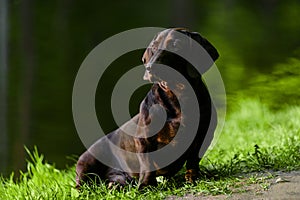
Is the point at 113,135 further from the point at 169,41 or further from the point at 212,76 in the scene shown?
the point at 212,76

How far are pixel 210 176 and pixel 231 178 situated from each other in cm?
15

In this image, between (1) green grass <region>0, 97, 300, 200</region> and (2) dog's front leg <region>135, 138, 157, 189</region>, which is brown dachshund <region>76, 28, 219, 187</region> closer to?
(2) dog's front leg <region>135, 138, 157, 189</region>

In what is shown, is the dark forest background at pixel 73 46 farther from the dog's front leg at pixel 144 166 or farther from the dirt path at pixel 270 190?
the dog's front leg at pixel 144 166

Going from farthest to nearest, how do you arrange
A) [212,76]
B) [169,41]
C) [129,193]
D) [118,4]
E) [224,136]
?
[118,4]
[224,136]
[212,76]
[129,193]
[169,41]

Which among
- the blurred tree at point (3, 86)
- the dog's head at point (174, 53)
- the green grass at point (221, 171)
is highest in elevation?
the dog's head at point (174, 53)

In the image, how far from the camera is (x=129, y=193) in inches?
156

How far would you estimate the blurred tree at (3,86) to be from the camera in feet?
35.5

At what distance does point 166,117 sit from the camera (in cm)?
379

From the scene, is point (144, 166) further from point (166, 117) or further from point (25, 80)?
point (25, 80)

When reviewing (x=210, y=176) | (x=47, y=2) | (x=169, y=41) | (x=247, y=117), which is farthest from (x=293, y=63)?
(x=47, y=2)

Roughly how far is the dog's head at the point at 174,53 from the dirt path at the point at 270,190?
2.41 feet

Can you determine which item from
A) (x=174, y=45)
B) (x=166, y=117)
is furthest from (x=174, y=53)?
(x=166, y=117)

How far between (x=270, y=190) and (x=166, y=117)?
750 mm

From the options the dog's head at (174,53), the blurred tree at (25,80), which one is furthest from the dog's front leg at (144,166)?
the blurred tree at (25,80)
